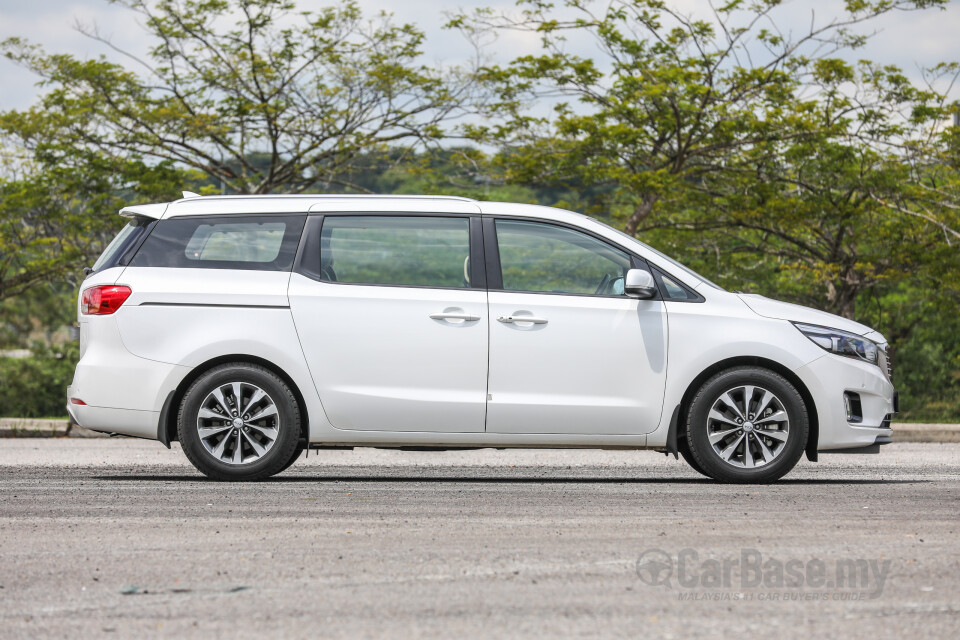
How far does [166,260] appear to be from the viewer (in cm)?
802

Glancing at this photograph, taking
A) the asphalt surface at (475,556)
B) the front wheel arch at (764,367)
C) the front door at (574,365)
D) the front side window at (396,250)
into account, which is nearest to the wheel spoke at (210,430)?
the asphalt surface at (475,556)

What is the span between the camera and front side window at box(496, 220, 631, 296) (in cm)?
791

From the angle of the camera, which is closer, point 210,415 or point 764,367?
point 210,415

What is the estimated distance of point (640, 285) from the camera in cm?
764

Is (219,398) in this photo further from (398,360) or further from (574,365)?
(574,365)

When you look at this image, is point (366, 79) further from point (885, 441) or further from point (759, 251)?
point (885, 441)

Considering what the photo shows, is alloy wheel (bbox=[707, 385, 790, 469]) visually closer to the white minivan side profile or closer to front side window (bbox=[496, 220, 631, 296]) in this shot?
the white minivan side profile

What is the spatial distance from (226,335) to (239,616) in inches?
151

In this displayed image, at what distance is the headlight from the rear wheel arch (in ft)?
10.7

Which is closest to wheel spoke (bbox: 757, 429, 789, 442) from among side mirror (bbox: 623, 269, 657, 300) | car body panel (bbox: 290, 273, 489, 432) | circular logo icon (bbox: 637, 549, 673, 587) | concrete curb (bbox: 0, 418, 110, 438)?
side mirror (bbox: 623, 269, 657, 300)

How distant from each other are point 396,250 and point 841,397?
3.08 meters

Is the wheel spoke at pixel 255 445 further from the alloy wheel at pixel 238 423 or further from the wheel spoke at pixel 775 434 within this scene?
the wheel spoke at pixel 775 434

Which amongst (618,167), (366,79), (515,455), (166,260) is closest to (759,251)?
(618,167)

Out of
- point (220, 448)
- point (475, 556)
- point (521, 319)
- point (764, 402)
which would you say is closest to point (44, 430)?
point (220, 448)
